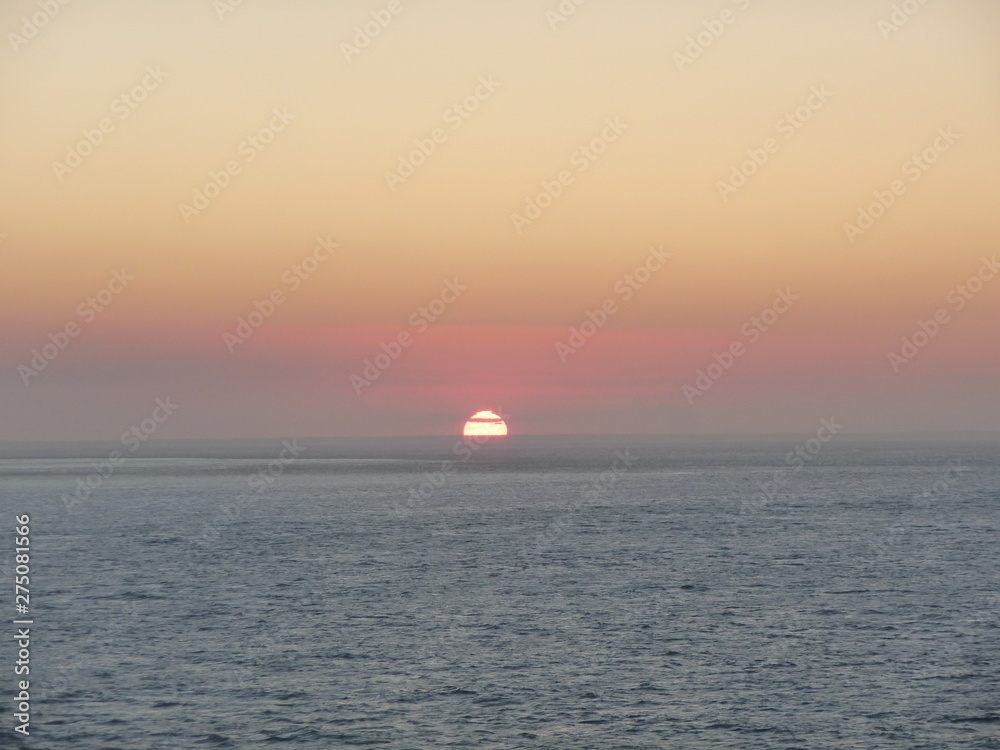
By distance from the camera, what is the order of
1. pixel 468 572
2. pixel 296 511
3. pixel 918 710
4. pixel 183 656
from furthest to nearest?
pixel 296 511 < pixel 468 572 < pixel 183 656 < pixel 918 710

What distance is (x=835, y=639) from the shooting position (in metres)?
61.1

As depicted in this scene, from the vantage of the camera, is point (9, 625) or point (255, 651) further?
point (9, 625)

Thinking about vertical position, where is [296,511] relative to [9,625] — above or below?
above

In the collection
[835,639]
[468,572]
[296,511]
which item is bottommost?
[835,639]

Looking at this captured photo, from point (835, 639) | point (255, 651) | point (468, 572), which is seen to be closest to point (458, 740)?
point (255, 651)

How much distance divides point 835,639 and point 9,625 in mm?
51860

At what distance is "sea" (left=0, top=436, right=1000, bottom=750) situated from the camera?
46.3 meters

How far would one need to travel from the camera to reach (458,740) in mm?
44469

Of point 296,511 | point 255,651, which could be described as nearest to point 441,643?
point 255,651

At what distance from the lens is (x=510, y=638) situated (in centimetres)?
6172

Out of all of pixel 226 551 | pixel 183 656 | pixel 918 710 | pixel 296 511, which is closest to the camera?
pixel 918 710

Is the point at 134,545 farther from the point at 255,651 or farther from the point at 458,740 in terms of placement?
the point at 458,740

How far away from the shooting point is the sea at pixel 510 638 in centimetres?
4628

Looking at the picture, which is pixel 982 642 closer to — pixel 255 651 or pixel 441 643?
pixel 441 643
